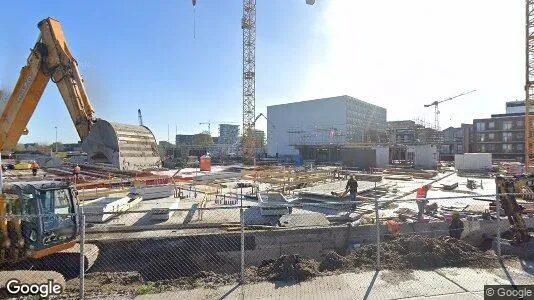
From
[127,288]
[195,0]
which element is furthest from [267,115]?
[127,288]

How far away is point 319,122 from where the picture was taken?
73.2 metres

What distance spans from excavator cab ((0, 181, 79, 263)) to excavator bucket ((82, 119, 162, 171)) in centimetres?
664

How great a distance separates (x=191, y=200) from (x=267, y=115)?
65657mm

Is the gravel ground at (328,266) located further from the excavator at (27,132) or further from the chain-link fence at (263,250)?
the excavator at (27,132)

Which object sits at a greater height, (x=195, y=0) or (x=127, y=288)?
(x=195, y=0)

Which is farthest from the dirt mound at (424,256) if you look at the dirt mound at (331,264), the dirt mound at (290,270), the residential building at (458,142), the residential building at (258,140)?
the residential building at (458,142)

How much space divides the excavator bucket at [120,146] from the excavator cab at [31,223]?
261 inches

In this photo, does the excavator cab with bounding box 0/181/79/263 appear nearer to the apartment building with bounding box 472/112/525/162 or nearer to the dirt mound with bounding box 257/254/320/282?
the dirt mound with bounding box 257/254/320/282

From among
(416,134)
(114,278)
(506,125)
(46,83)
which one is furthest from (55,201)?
(506,125)

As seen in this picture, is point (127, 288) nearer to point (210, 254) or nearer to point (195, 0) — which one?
point (210, 254)

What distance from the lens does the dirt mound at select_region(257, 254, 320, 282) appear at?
6.90m

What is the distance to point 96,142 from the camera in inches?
627

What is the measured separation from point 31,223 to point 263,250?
6331 millimetres

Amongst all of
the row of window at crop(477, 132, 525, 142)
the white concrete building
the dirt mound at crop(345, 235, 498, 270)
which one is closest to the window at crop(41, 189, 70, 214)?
the dirt mound at crop(345, 235, 498, 270)
